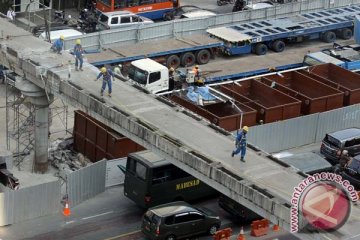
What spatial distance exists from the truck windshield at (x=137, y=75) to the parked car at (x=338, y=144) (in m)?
10.1

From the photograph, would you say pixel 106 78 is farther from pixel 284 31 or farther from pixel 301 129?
pixel 284 31

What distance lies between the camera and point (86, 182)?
40281mm

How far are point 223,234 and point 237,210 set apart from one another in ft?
5.97

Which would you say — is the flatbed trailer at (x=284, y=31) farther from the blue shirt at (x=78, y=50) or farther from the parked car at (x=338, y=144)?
the blue shirt at (x=78, y=50)

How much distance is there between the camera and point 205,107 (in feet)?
151

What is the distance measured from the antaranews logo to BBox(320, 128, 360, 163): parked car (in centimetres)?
1230

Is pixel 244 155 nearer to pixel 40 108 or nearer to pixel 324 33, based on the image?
pixel 40 108

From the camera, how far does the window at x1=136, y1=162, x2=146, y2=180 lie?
38.8 meters

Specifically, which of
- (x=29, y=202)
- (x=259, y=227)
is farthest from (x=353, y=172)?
(x=29, y=202)

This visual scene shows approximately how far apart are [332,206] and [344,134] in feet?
48.1

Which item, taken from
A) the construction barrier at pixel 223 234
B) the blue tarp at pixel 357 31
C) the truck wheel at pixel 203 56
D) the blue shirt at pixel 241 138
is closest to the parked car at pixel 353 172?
the construction barrier at pixel 223 234

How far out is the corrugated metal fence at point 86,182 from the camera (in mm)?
39562

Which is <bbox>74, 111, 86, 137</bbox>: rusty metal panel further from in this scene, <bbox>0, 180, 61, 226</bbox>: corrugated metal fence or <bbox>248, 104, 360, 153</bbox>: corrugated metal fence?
<bbox>248, 104, 360, 153</bbox>: corrugated metal fence

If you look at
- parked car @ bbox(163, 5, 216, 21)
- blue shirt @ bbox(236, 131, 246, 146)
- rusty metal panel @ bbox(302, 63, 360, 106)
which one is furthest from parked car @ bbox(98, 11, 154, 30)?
blue shirt @ bbox(236, 131, 246, 146)
